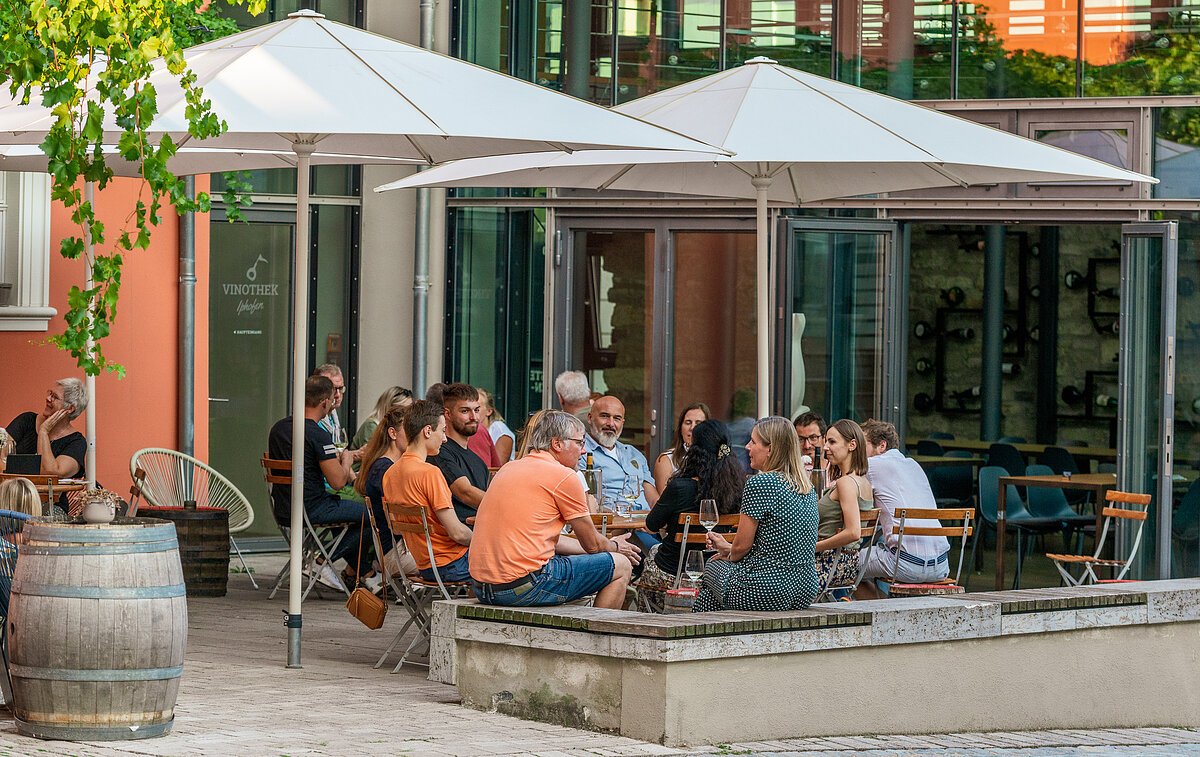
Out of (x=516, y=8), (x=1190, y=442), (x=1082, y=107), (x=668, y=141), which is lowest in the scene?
(x=1190, y=442)

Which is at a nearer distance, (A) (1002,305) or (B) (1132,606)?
(B) (1132,606)

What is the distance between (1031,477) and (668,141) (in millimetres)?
5838

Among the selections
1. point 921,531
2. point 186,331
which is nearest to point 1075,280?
point 186,331

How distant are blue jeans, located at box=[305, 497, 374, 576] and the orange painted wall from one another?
2385mm

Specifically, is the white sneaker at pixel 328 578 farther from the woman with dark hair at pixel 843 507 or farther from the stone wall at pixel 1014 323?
the stone wall at pixel 1014 323

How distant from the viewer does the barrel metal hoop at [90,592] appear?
573 cm

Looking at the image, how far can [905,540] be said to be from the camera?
8477 mm

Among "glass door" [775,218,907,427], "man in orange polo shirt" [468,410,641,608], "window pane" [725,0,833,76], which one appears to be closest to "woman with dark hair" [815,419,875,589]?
"man in orange polo shirt" [468,410,641,608]

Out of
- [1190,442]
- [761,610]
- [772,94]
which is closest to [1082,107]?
[1190,442]

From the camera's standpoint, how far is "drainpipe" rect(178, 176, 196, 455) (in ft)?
40.0

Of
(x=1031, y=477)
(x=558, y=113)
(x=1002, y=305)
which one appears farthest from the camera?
(x=1002, y=305)

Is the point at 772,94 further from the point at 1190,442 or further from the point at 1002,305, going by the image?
the point at 1002,305

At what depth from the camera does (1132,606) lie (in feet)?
25.5

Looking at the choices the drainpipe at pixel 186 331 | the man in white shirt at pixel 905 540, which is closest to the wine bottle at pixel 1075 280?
the drainpipe at pixel 186 331
